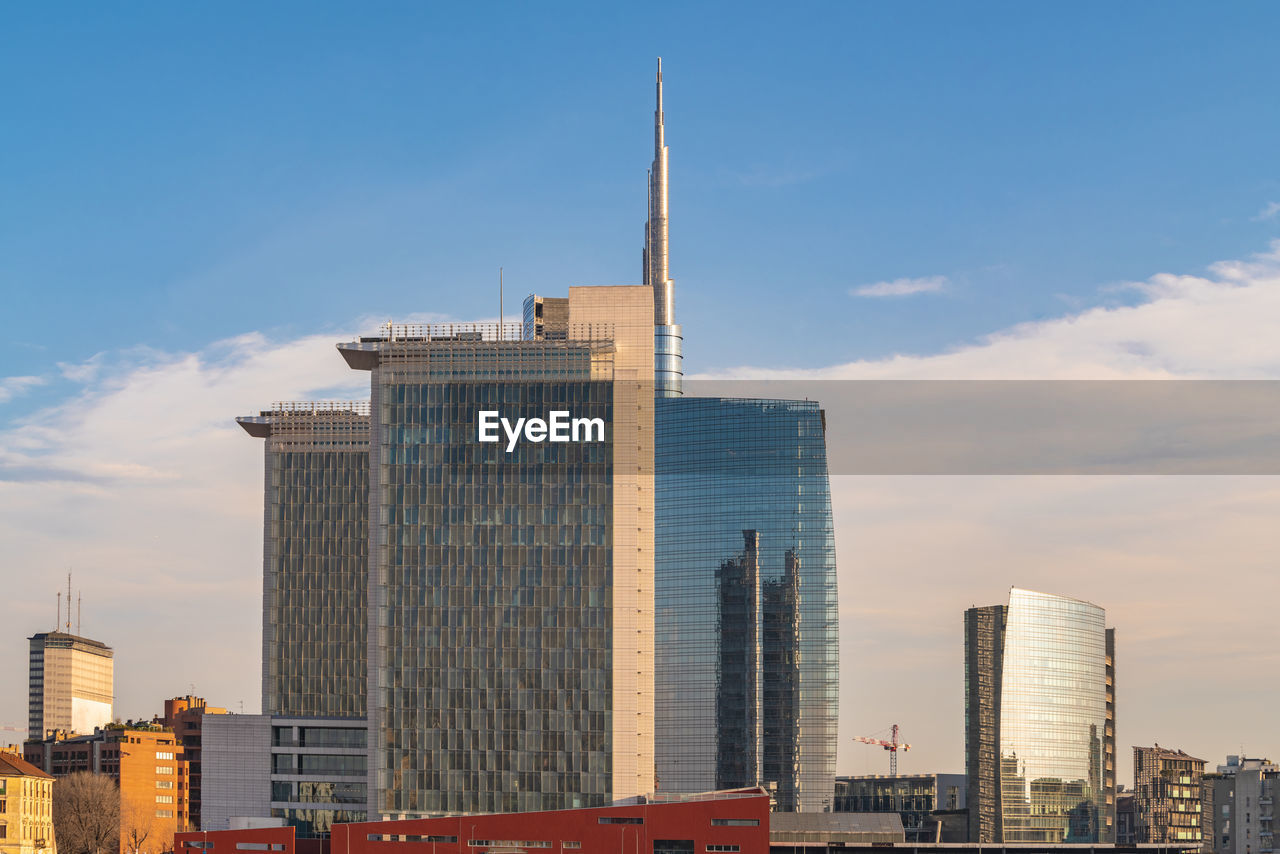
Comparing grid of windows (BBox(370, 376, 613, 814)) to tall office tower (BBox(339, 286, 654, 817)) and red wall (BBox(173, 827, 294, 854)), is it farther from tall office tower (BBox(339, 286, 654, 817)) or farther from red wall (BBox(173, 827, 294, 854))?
red wall (BBox(173, 827, 294, 854))

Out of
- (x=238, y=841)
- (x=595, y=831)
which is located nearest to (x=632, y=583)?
(x=595, y=831)

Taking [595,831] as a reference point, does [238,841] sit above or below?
below

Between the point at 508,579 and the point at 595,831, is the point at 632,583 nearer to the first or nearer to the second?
the point at 508,579

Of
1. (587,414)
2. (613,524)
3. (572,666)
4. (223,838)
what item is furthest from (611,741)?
(223,838)

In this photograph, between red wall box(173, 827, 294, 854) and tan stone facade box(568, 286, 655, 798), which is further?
red wall box(173, 827, 294, 854)

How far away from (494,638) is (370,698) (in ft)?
52.4

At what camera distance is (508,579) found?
585 ft

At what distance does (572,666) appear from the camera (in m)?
177

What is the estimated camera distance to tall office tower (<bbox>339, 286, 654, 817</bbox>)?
578 ft

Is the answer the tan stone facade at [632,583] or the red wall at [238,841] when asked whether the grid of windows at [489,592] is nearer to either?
the tan stone facade at [632,583]

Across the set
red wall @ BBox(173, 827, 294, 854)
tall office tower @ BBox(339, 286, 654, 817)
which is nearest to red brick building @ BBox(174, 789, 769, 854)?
tall office tower @ BBox(339, 286, 654, 817)

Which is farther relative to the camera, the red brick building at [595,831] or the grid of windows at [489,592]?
the grid of windows at [489,592]

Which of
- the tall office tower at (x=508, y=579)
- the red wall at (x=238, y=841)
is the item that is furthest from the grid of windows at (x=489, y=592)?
the red wall at (x=238, y=841)

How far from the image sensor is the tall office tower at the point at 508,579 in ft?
578
